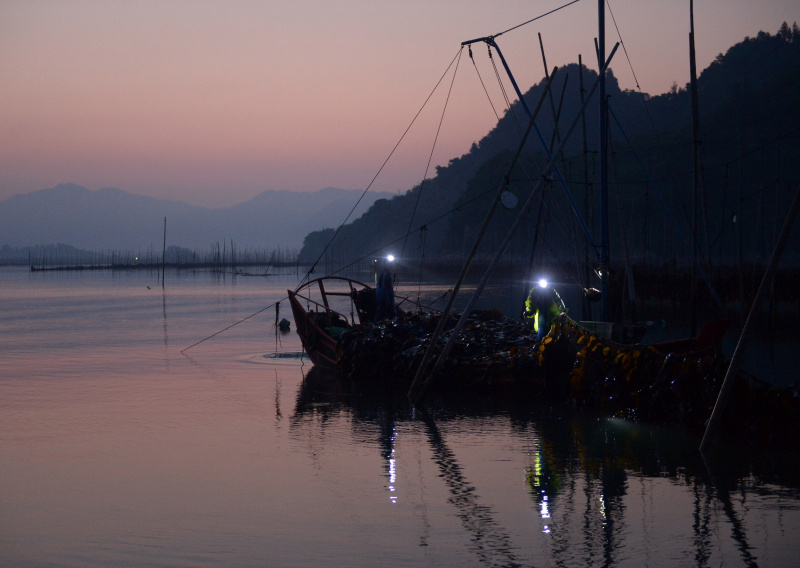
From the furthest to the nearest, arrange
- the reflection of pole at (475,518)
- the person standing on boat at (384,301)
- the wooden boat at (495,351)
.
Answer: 1. the person standing on boat at (384,301)
2. the wooden boat at (495,351)
3. the reflection of pole at (475,518)

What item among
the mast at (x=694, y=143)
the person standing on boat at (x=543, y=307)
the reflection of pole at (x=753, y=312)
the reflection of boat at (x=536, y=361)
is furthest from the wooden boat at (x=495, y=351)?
the mast at (x=694, y=143)

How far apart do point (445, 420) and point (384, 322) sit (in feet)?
23.9

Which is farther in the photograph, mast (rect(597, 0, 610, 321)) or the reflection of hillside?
mast (rect(597, 0, 610, 321))

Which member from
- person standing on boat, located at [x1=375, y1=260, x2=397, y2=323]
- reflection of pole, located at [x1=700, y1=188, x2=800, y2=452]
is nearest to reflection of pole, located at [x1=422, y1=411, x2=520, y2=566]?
reflection of pole, located at [x1=700, y1=188, x2=800, y2=452]

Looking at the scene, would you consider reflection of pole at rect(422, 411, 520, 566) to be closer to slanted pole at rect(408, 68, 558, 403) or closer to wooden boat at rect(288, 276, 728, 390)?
slanted pole at rect(408, 68, 558, 403)

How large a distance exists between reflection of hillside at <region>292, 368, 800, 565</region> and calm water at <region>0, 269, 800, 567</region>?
0.04 m

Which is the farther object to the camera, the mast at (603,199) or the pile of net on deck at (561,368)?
the mast at (603,199)

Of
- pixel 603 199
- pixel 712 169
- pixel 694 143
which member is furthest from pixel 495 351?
pixel 712 169

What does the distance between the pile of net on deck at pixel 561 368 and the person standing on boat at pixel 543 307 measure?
432 millimetres

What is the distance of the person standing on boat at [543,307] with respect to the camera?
20391 millimetres

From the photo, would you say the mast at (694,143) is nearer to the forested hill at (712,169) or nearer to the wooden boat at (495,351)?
the wooden boat at (495,351)

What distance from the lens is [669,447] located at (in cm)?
1340

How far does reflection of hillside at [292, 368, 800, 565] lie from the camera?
360 inches

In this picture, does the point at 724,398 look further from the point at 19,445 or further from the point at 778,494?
the point at 19,445
